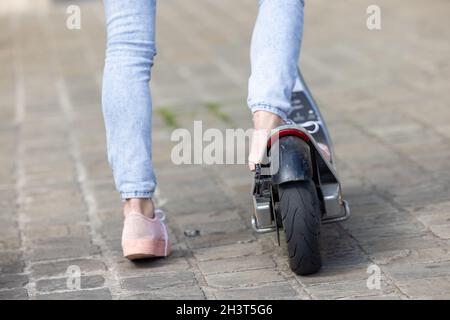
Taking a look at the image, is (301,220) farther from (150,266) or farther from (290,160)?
(150,266)

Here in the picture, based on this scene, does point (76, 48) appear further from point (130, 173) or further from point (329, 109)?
point (130, 173)

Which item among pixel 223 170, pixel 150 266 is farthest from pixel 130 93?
pixel 223 170

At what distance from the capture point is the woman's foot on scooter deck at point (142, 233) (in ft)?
10.4

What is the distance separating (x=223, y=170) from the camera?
454cm

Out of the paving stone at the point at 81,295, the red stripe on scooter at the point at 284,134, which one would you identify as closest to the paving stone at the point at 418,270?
the red stripe on scooter at the point at 284,134

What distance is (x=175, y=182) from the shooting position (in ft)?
14.5

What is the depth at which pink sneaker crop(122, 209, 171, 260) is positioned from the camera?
3178mm

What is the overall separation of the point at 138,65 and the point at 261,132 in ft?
1.50

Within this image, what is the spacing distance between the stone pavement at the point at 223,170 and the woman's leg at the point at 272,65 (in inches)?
17.8

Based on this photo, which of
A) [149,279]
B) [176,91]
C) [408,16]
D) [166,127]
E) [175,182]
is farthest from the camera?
[408,16]
